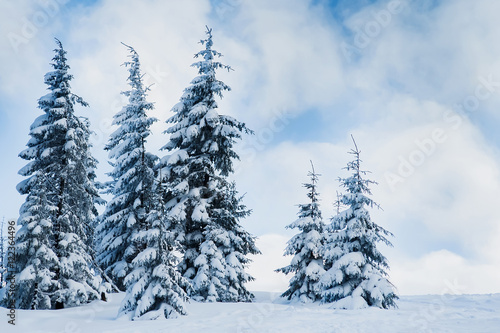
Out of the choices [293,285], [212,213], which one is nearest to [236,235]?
[212,213]

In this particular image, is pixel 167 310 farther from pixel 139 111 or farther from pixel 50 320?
pixel 139 111

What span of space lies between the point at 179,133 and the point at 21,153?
8.39 metres

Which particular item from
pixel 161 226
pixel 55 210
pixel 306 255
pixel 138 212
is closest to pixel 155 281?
pixel 161 226

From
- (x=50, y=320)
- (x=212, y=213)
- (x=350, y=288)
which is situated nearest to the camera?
(x=50, y=320)

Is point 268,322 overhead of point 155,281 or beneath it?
beneath

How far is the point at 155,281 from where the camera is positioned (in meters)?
13.2

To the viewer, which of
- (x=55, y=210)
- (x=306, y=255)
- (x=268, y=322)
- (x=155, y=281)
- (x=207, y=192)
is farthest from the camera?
(x=306, y=255)

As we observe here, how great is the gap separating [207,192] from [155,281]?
8.50 m

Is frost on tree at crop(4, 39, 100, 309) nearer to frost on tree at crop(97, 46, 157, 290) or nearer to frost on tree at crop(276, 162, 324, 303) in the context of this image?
frost on tree at crop(97, 46, 157, 290)

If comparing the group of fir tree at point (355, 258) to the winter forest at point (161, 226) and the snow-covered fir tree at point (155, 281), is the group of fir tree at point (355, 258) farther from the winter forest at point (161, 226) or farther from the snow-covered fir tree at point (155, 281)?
the snow-covered fir tree at point (155, 281)

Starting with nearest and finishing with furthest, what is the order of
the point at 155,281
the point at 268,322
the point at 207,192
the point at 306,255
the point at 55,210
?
1. the point at 268,322
2. the point at 155,281
3. the point at 55,210
4. the point at 207,192
5. the point at 306,255

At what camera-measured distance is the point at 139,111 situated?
74.4ft

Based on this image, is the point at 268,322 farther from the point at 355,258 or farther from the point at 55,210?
the point at 55,210

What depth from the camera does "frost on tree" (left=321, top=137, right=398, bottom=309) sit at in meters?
16.7
